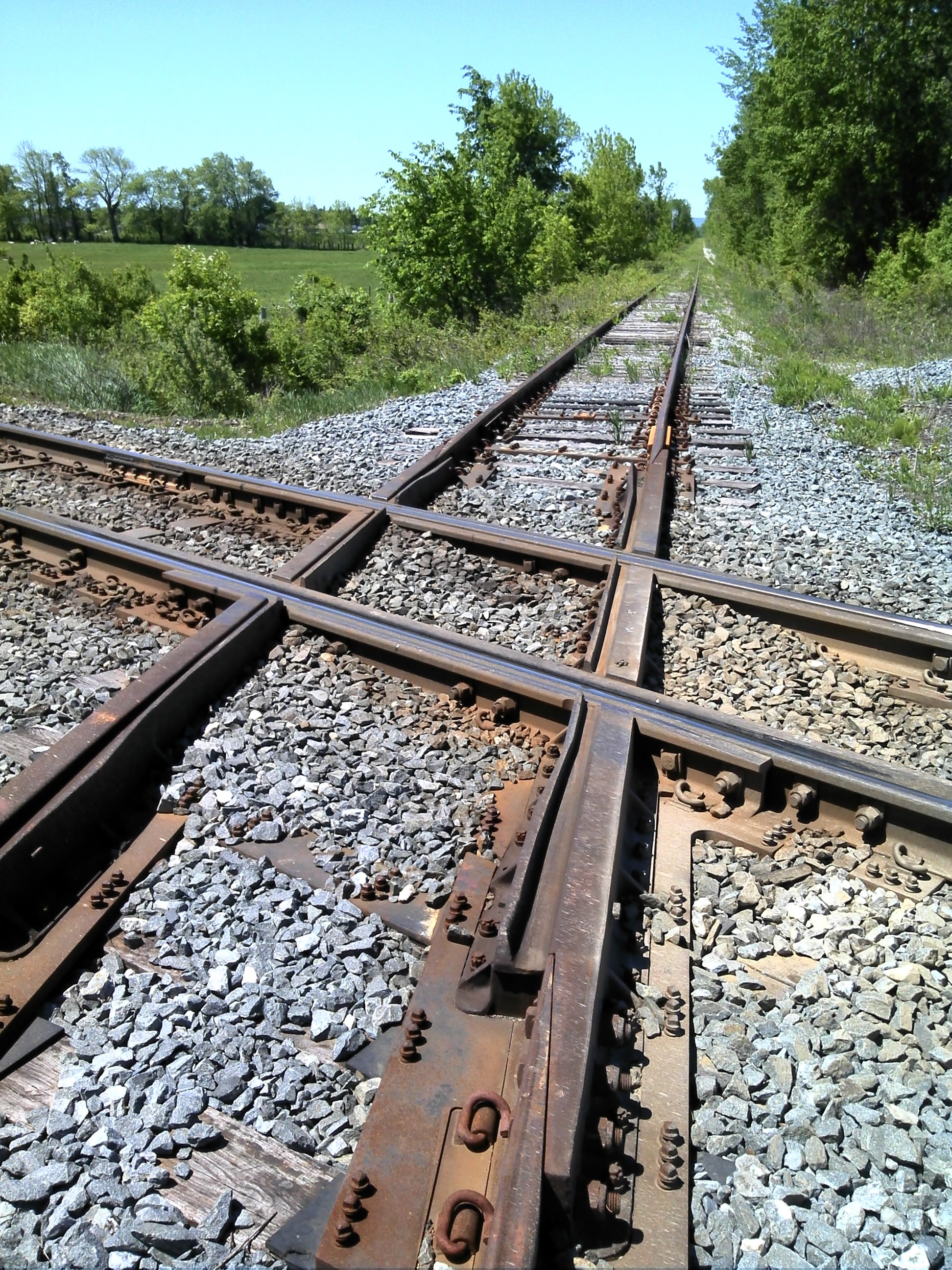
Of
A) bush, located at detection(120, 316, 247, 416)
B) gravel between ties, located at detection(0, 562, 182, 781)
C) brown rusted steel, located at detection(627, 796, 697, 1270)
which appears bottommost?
brown rusted steel, located at detection(627, 796, 697, 1270)

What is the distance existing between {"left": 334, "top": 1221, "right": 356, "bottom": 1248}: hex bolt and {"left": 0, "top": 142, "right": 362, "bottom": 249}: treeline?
99.3 metres

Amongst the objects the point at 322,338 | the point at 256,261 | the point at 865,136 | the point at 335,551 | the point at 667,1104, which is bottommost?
the point at 667,1104

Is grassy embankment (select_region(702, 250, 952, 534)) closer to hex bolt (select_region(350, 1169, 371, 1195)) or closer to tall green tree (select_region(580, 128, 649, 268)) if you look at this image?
hex bolt (select_region(350, 1169, 371, 1195))

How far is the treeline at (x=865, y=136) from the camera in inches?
907

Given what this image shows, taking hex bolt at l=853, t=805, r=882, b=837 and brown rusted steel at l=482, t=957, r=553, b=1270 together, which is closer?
brown rusted steel at l=482, t=957, r=553, b=1270

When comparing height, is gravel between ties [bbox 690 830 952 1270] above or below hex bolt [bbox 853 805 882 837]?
below

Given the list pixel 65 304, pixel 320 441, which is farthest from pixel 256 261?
pixel 320 441

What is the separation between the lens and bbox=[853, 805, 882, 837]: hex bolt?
9.21 feet

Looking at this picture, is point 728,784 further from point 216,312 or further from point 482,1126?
point 216,312

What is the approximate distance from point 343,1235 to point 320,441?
6757 mm

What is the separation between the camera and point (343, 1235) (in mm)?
1729

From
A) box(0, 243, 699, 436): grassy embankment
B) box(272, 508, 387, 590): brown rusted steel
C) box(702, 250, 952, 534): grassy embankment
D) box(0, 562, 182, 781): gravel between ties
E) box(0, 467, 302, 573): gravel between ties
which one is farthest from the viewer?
box(0, 243, 699, 436): grassy embankment

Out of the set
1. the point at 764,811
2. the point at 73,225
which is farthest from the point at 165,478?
the point at 73,225

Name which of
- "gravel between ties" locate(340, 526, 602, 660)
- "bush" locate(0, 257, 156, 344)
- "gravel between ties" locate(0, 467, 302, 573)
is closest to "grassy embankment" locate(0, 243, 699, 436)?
"gravel between ties" locate(0, 467, 302, 573)
